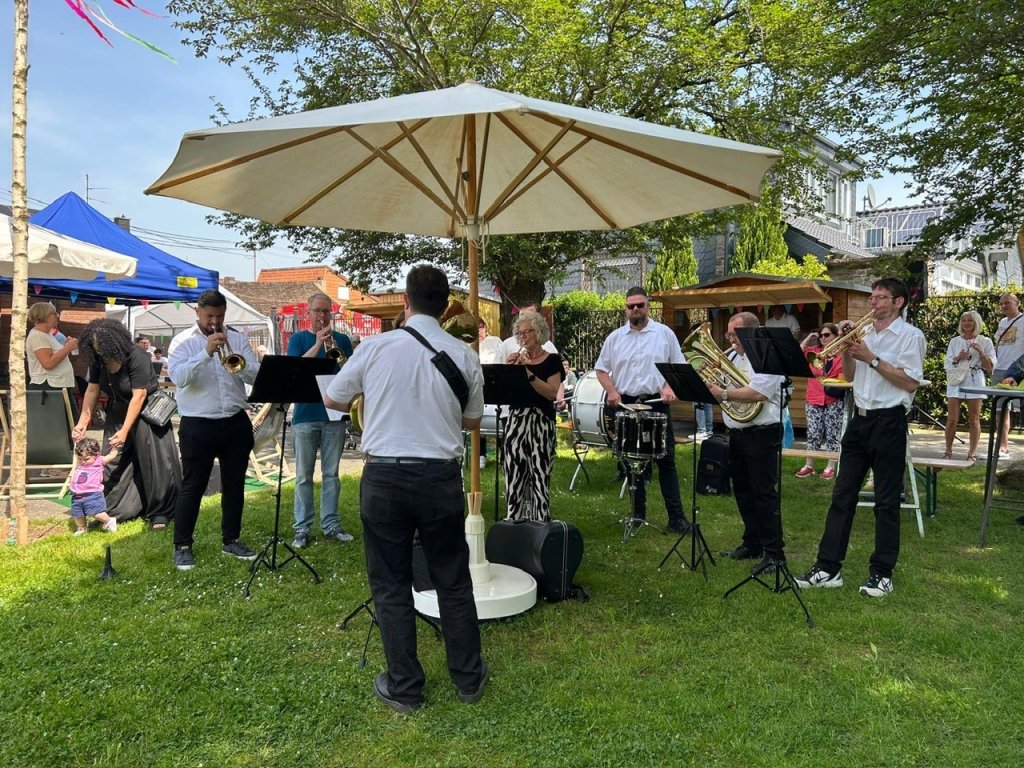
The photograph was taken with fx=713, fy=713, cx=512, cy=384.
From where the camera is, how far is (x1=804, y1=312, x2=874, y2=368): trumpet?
4590mm

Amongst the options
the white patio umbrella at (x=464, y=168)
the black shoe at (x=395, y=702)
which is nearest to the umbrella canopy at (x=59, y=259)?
the white patio umbrella at (x=464, y=168)

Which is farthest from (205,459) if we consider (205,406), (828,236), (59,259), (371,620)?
(828,236)

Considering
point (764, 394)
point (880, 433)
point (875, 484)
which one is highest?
point (764, 394)

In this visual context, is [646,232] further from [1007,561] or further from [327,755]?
[327,755]

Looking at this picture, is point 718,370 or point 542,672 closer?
point 542,672

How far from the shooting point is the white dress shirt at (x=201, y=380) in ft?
16.5

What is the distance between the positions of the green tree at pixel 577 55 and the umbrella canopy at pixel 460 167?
5.30 meters

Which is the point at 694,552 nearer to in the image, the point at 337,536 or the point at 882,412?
the point at 882,412

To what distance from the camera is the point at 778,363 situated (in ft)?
14.3

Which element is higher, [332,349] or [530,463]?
[332,349]

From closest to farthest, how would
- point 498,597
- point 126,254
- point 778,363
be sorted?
point 498,597 → point 778,363 → point 126,254

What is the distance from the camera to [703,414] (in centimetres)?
1196

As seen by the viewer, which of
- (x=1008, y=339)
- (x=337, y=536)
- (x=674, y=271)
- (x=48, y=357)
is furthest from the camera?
(x=674, y=271)

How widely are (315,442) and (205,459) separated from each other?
895mm
